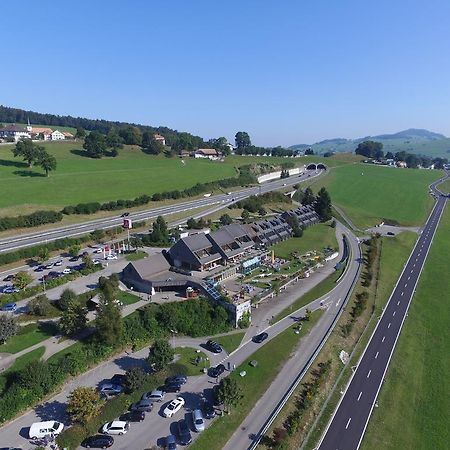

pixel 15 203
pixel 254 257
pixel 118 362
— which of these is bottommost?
pixel 118 362

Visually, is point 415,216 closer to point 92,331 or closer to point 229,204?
point 229,204

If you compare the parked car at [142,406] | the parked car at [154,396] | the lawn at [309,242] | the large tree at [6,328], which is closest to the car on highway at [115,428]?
the parked car at [142,406]

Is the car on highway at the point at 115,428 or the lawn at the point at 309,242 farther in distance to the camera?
the lawn at the point at 309,242

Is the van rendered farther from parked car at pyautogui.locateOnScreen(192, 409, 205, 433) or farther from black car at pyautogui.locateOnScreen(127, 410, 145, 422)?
parked car at pyautogui.locateOnScreen(192, 409, 205, 433)

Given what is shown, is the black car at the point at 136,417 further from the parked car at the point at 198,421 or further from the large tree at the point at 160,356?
the large tree at the point at 160,356

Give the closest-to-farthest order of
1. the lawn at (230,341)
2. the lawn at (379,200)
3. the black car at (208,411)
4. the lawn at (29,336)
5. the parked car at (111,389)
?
the black car at (208,411), the parked car at (111,389), the lawn at (29,336), the lawn at (230,341), the lawn at (379,200)

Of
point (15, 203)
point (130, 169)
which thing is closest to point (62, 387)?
point (15, 203)

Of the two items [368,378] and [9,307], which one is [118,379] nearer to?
[9,307]
